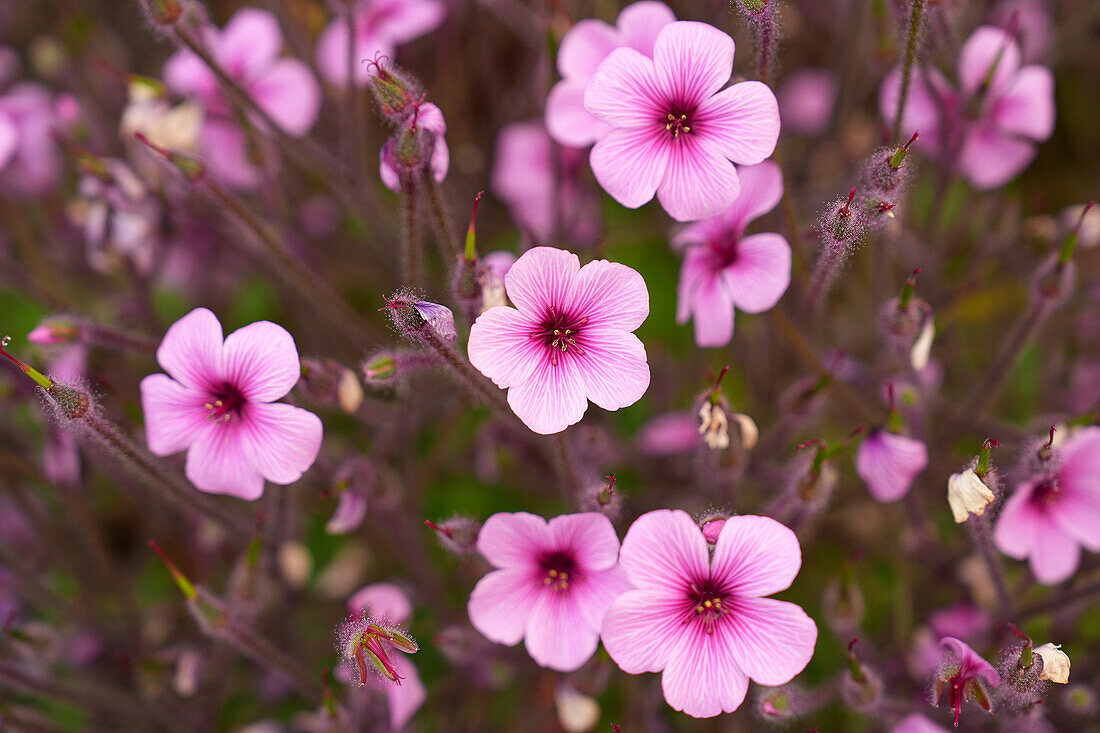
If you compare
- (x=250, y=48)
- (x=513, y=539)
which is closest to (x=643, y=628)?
(x=513, y=539)

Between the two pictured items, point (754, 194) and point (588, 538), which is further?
point (754, 194)

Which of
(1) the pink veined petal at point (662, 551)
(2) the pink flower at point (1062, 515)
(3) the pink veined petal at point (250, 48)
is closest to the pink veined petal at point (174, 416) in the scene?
(1) the pink veined petal at point (662, 551)

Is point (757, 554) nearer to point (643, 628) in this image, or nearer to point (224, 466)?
point (643, 628)

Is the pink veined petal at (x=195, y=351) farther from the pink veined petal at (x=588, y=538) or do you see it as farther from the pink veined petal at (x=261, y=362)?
the pink veined petal at (x=588, y=538)

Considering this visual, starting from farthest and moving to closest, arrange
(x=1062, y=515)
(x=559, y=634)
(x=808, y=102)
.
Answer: (x=808, y=102) → (x=1062, y=515) → (x=559, y=634)

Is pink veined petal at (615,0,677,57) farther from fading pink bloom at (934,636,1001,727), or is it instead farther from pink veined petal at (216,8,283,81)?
fading pink bloom at (934,636,1001,727)

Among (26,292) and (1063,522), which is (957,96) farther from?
(26,292)
